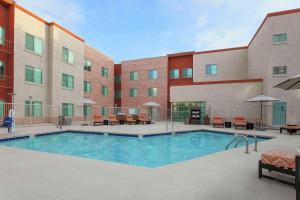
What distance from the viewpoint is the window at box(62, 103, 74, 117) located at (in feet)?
78.0

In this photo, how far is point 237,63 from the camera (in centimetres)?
2692

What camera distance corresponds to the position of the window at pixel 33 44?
1989 cm

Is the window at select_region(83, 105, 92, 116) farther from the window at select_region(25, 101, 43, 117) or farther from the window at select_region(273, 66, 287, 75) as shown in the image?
the window at select_region(273, 66, 287, 75)

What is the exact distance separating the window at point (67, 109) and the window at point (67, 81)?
200 centimetres

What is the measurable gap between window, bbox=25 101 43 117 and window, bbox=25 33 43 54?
191 inches

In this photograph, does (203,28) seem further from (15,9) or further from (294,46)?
(15,9)

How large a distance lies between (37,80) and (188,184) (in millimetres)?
20516

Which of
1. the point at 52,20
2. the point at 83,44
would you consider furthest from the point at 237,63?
the point at 52,20

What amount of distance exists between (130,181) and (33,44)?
20134 mm

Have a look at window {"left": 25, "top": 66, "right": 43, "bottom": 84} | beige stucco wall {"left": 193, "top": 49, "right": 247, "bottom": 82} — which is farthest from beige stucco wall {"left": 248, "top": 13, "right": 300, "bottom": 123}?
window {"left": 25, "top": 66, "right": 43, "bottom": 84}

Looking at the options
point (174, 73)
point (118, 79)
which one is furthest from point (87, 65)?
point (174, 73)

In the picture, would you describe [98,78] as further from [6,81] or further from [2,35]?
[2,35]

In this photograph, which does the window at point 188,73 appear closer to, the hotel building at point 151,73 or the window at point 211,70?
the hotel building at point 151,73

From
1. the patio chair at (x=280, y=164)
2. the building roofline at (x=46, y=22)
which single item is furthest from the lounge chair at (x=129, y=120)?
the patio chair at (x=280, y=164)
